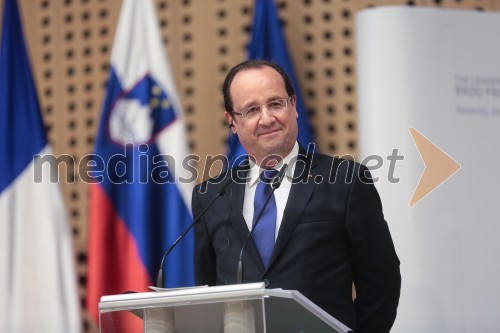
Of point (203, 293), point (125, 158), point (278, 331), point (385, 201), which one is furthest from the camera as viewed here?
point (125, 158)

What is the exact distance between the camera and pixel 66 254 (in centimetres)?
469

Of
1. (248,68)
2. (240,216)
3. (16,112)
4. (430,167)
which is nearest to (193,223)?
(240,216)

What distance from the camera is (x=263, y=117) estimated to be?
2432 millimetres

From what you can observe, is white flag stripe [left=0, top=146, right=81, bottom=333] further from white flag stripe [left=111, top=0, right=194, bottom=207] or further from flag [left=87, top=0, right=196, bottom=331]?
white flag stripe [left=111, top=0, right=194, bottom=207]

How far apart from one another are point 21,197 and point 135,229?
688 millimetres

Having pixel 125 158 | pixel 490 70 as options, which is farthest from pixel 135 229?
pixel 490 70

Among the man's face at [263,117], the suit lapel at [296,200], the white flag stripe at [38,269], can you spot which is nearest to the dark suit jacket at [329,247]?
the suit lapel at [296,200]

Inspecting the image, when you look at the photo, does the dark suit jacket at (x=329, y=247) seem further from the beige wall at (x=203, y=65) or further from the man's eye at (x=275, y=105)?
the beige wall at (x=203, y=65)

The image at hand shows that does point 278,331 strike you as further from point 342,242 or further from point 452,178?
point 452,178

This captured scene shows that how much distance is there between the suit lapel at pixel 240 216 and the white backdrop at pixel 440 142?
1.42m

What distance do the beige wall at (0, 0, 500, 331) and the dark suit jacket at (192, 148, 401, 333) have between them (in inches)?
96.9

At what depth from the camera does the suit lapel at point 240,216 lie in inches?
93.5

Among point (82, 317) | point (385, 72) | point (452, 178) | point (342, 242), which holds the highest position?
point (385, 72)

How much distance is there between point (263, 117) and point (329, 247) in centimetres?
41
